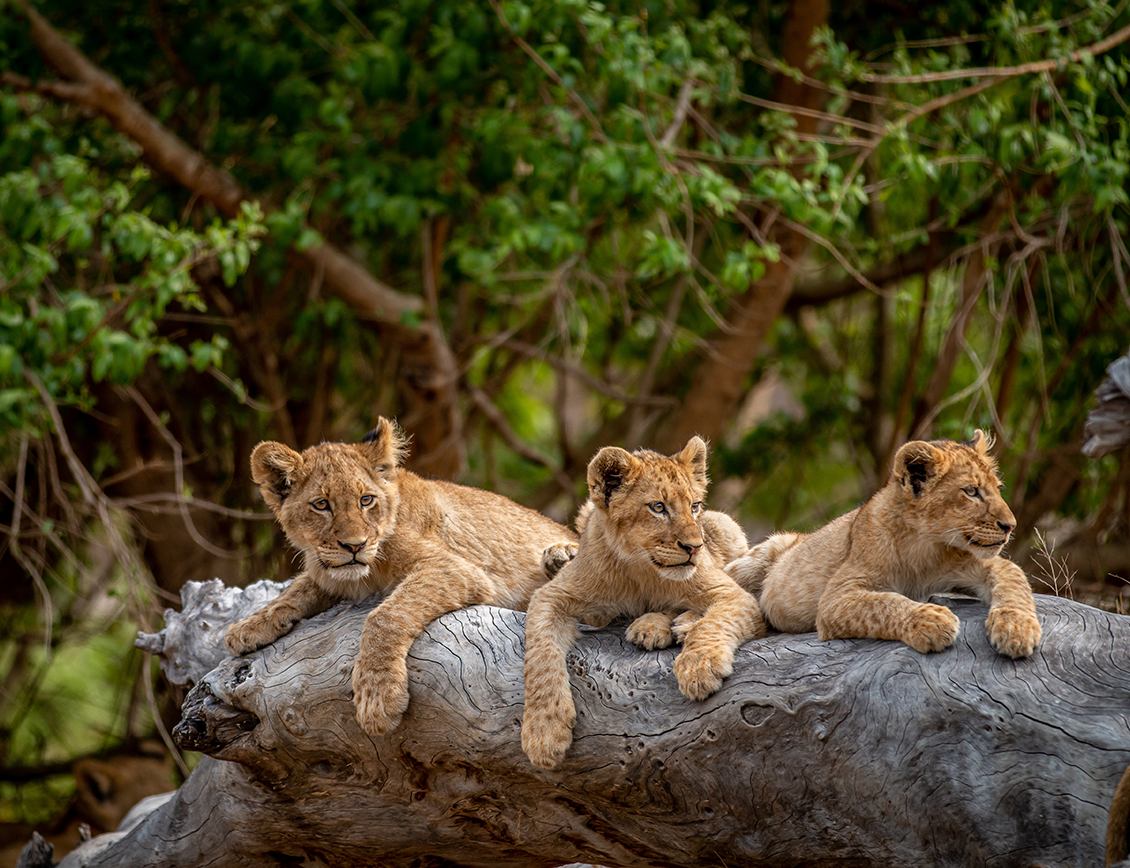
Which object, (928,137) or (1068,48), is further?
(928,137)

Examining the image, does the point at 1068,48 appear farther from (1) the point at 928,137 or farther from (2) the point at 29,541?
(2) the point at 29,541

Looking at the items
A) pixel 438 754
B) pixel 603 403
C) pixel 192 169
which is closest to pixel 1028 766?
pixel 438 754

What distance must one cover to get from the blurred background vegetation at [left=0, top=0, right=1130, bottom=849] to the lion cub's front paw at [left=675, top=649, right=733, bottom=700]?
3.43 m

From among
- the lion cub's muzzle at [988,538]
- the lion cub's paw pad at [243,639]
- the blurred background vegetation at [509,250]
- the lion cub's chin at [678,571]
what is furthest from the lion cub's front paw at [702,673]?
the blurred background vegetation at [509,250]

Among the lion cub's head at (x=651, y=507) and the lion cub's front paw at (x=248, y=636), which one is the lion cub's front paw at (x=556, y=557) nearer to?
the lion cub's head at (x=651, y=507)

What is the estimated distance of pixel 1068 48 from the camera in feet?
24.2

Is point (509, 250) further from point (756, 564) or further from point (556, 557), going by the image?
point (756, 564)

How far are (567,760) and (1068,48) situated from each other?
5811 millimetres

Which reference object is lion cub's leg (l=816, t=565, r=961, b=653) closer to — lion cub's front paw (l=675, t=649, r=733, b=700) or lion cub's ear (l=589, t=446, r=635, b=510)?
lion cub's front paw (l=675, t=649, r=733, b=700)

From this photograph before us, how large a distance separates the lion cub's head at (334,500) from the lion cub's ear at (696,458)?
134 cm

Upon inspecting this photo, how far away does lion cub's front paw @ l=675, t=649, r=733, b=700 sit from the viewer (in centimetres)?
431

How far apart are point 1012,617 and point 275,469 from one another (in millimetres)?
3147

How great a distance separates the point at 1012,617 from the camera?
4000 millimetres

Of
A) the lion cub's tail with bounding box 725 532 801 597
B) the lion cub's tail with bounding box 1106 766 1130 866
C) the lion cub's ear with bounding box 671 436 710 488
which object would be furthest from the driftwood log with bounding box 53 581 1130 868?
the lion cub's tail with bounding box 725 532 801 597
